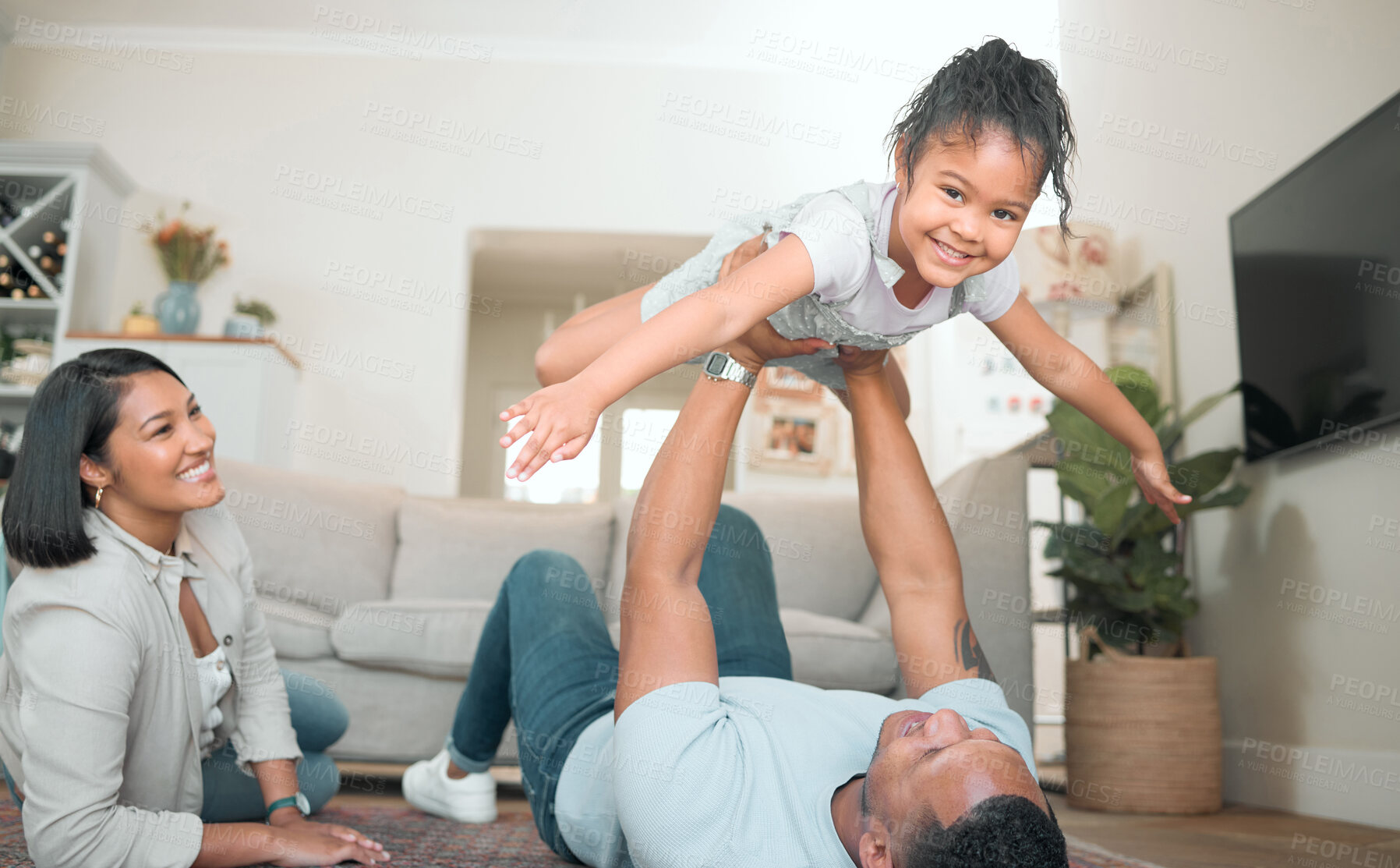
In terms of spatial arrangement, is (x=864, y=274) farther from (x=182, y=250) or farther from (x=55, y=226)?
(x=55, y=226)

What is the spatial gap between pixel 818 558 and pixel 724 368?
64.4 inches

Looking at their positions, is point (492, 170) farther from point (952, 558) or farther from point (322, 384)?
point (952, 558)

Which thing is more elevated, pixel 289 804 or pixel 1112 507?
pixel 1112 507

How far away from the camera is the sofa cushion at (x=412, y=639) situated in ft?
8.00

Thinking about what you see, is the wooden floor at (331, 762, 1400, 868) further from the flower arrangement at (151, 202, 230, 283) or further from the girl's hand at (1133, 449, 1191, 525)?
the flower arrangement at (151, 202, 230, 283)

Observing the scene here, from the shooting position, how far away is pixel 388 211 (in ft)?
18.1

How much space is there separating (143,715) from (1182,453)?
310 centimetres

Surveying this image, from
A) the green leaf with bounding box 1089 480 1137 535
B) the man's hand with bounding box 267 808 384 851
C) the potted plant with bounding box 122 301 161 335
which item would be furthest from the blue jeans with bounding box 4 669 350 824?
the potted plant with bounding box 122 301 161 335

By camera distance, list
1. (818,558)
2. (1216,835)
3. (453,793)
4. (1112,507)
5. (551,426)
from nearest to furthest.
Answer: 1. (551,426)
2. (453,793)
3. (1216,835)
4. (1112,507)
5. (818,558)

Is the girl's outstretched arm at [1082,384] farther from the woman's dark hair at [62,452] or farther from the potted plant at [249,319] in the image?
the potted plant at [249,319]

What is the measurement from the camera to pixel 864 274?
1.30 meters

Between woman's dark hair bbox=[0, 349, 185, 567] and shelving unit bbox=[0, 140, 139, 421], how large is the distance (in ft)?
12.2

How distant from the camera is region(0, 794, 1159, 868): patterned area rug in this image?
145cm

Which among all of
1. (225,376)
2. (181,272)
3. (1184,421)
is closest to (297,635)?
(1184,421)
